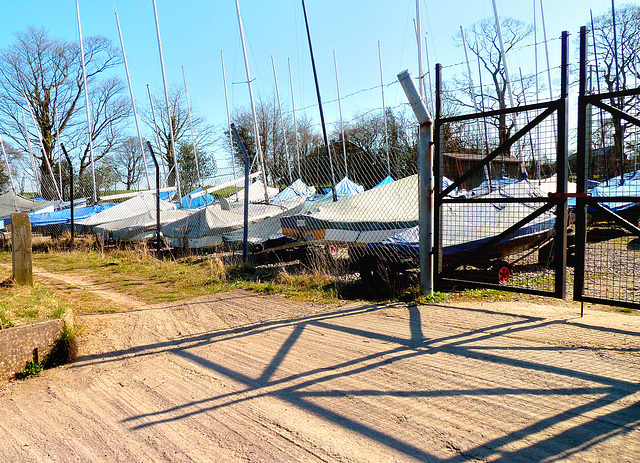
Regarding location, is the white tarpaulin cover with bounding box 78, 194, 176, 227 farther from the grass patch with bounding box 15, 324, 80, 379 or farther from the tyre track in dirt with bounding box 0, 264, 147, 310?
the grass patch with bounding box 15, 324, 80, 379

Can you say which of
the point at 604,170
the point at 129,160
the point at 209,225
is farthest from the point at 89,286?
the point at 129,160

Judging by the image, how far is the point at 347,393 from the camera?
3.53 m

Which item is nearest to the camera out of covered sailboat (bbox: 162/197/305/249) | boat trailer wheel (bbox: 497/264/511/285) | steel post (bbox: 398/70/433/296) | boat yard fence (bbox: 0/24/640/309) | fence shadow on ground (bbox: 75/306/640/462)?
fence shadow on ground (bbox: 75/306/640/462)

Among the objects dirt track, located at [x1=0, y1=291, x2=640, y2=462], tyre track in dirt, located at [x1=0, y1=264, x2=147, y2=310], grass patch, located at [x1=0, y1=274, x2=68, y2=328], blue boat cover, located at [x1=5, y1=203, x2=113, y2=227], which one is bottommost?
dirt track, located at [x1=0, y1=291, x2=640, y2=462]

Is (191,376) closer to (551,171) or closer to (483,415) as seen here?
(483,415)

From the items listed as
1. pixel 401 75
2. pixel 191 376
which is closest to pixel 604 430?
pixel 191 376

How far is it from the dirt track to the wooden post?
7.74 feet

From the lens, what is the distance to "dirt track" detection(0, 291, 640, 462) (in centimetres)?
282

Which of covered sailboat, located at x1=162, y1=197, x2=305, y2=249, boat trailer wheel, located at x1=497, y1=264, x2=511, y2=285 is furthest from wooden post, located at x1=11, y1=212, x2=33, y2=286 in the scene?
boat trailer wheel, located at x1=497, y1=264, x2=511, y2=285

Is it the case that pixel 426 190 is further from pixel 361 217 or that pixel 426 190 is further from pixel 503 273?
pixel 361 217

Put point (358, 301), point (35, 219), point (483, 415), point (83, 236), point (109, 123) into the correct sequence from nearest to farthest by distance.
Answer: point (483, 415) < point (358, 301) < point (83, 236) < point (35, 219) < point (109, 123)

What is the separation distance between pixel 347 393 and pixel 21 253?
5690 millimetres

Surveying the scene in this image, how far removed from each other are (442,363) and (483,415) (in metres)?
0.93

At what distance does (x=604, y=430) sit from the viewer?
283 centimetres
